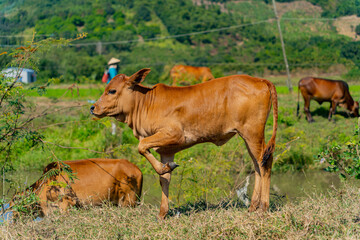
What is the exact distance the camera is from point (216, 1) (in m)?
58.2

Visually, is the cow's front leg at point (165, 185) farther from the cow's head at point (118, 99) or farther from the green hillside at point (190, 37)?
the green hillside at point (190, 37)

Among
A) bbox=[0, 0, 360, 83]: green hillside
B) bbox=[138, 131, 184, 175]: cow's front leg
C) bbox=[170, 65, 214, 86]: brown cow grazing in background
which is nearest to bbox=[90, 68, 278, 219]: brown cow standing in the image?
bbox=[138, 131, 184, 175]: cow's front leg

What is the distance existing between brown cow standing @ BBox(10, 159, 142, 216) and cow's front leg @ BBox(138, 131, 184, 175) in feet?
5.14

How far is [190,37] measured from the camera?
45.1m

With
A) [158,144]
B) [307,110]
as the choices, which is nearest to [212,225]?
[158,144]

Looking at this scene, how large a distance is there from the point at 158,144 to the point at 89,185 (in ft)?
6.83

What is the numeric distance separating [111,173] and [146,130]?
1.73 metres

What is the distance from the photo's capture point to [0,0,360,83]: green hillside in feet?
93.1

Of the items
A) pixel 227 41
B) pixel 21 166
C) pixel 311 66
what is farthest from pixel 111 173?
pixel 227 41

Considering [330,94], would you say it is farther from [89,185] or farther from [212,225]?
[212,225]

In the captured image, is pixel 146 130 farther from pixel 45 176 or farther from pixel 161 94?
pixel 45 176

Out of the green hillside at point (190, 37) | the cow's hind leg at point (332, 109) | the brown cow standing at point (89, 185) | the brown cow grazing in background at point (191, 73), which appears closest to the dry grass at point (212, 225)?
the brown cow standing at point (89, 185)

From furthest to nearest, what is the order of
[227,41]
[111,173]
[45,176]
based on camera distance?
1. [227,41]
2. [111,173]
3. [45,176]

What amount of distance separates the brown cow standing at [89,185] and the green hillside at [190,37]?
604 inches
